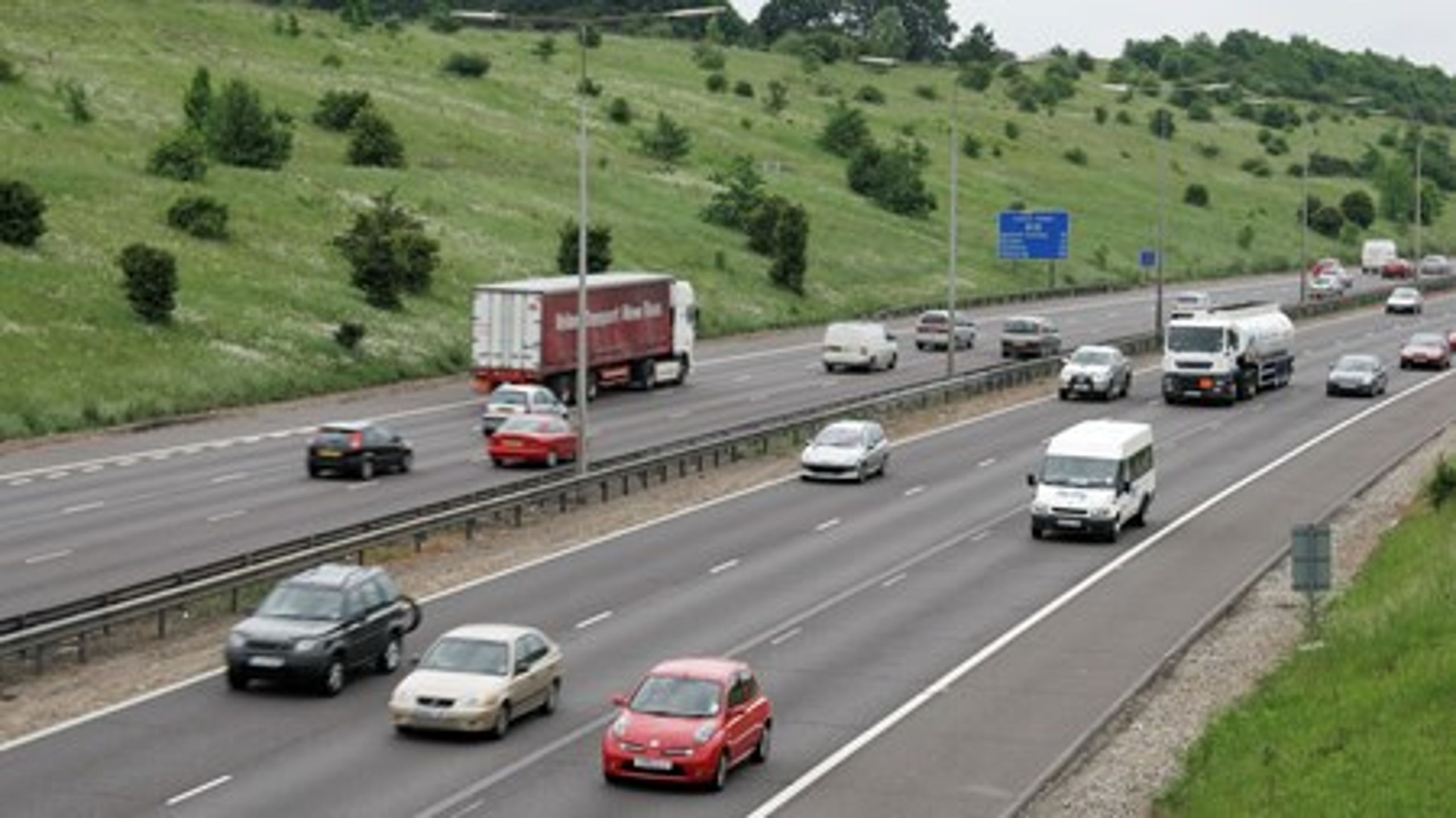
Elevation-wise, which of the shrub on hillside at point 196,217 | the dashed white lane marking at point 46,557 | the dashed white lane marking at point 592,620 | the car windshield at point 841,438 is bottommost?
the dashed white lane marking at point 592,620

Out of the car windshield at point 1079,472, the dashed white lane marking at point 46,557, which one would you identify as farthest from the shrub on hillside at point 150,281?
the car windshield at point 1079,472

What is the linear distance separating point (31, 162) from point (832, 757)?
73710 mm

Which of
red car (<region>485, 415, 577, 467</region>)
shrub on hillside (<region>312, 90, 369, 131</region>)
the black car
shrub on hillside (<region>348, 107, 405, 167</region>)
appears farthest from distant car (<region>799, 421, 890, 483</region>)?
shrub on hillside (<region>312, 90, 369, 131</region>)

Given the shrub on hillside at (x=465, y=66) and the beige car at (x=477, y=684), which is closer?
the beige car at (x=477, y=684)

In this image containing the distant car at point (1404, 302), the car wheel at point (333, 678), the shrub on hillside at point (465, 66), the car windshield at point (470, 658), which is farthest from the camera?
the shrub on hillside at point (465, 66)

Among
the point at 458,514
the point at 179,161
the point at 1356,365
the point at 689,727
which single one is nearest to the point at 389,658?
the point at 689,727

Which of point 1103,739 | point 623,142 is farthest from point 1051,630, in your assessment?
point 623,142

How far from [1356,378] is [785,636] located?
160 ft

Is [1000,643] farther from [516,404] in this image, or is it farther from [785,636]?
[516,404]

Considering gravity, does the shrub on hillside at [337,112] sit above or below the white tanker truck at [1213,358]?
above

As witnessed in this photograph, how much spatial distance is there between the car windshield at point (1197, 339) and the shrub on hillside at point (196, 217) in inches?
1544

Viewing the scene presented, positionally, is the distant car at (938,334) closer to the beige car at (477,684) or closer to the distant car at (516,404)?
the distant car at (516,404)

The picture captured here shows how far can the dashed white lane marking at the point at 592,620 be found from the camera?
40975mm

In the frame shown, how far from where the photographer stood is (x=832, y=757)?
31703mm
